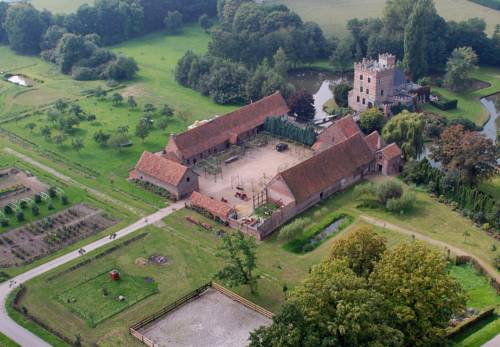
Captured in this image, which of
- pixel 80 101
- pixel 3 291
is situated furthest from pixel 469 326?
pixel 80 101

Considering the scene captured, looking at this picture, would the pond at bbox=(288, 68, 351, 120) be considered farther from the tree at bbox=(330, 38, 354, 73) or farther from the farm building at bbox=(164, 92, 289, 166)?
the farm building at bbox=(164, 92, 289, 166)

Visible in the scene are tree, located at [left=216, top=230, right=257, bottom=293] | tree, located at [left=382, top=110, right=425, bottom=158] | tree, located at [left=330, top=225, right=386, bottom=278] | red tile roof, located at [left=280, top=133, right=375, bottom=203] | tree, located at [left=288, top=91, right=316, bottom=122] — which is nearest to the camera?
tree, located at [left=330, top=225, right=386, bottom=278]

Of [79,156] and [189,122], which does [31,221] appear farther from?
[189,122]

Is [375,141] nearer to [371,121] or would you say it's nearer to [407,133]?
[407,133]

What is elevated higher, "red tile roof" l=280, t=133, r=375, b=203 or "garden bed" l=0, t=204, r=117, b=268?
"red tile roof" l=280, t=133, r=375, b=203

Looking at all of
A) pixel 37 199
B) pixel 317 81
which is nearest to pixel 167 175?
pixel 37 199

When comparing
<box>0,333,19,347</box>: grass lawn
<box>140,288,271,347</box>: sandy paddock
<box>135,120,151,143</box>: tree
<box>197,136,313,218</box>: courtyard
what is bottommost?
<box>0,333,19,347</box>: grass lawn

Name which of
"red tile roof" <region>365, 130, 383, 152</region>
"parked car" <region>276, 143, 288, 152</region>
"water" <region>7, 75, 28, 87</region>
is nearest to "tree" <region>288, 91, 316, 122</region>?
"parked car" <region>276, 143, 288, 152</region>
